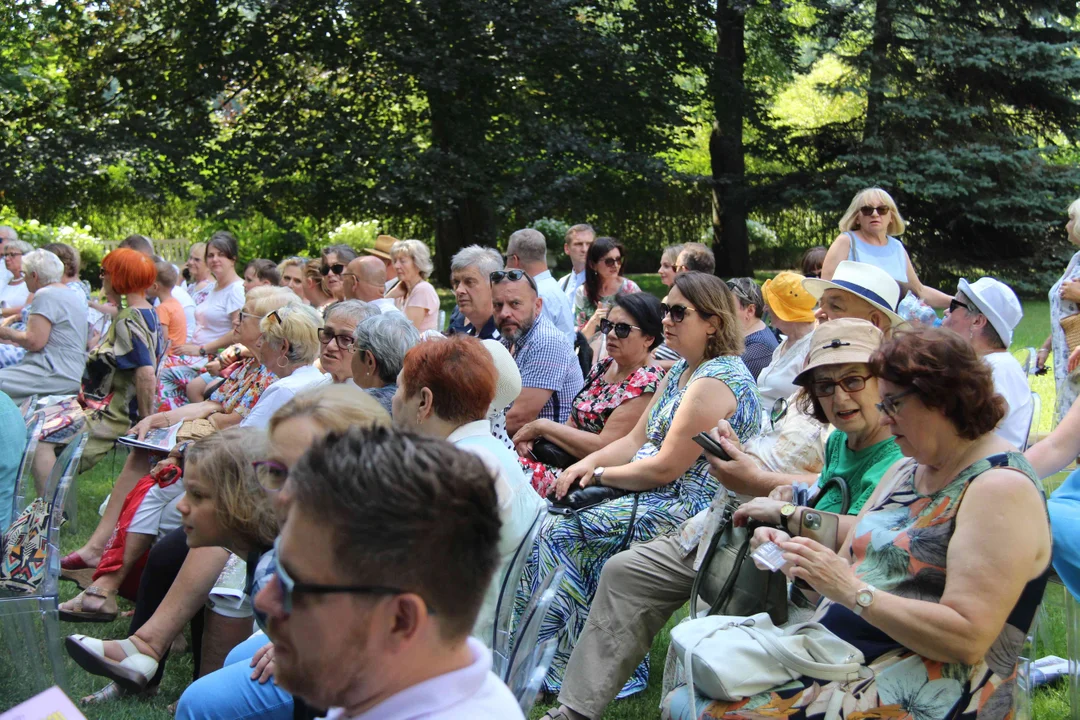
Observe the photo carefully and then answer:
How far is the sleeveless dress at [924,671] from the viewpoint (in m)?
2.47

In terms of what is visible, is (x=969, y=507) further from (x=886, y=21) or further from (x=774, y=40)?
(x=774, y=40)

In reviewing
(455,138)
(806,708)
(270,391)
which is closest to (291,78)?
(455,138)

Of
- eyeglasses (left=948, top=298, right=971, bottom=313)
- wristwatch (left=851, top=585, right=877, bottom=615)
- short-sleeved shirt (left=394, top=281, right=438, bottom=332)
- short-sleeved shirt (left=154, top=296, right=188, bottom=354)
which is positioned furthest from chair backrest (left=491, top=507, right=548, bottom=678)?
short-sleeved shirt (left=154, top=296, right=188, bottom=354)

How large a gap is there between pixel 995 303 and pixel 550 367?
212cm

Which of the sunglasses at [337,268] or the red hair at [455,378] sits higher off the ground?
the red hair at [455,378]

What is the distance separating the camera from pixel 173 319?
7.98m

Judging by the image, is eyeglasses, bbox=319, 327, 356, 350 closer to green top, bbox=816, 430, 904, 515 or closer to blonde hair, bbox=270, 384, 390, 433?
blonde hair, bbox=270, 384, 390, 433

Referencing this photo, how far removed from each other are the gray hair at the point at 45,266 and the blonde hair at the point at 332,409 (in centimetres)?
547

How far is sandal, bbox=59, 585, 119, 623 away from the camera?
457 centimetres

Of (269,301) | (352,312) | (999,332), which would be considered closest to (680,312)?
(999,332)

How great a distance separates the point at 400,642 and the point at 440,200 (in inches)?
615

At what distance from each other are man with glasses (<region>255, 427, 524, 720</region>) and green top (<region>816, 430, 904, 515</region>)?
6.01 ft

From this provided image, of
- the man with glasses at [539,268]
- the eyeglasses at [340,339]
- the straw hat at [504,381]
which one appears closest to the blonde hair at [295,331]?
the eyeglasses at [340,339]

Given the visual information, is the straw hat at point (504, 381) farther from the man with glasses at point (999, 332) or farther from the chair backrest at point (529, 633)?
the man with glasses at point (999, 332)
